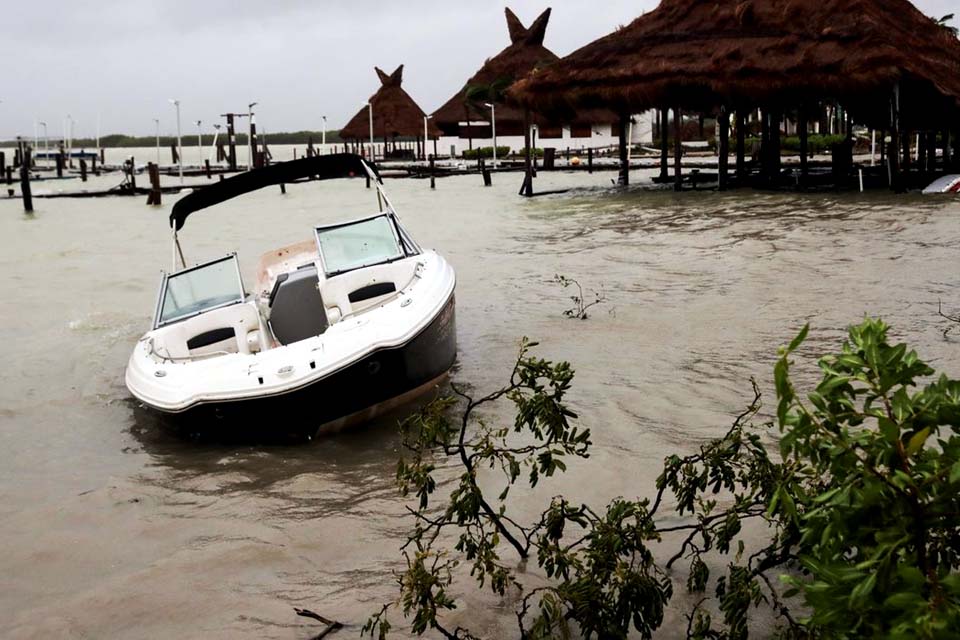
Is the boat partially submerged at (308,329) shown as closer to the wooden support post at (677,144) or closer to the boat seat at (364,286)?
the boat seat at (364,286)

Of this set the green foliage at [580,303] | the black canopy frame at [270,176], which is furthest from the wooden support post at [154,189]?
the black canopy frame at [270,176]

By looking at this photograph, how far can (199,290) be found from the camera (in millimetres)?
8344

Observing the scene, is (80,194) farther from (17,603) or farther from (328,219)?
(17,603)

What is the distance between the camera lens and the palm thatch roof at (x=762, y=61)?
845 inches

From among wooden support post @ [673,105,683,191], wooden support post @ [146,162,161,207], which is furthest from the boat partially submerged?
wooden support post @ [146,162,161,207]

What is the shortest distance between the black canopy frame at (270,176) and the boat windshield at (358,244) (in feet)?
1.70

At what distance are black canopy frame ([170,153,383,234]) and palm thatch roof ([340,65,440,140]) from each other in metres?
52.9

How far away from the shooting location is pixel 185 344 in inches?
309

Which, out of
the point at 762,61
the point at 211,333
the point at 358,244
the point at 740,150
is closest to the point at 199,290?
the point at 211,333

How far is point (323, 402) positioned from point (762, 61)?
60.9ft

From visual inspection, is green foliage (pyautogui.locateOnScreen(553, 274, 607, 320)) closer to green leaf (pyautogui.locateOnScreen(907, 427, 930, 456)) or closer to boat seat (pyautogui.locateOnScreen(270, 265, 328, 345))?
boat seat (pyautogui.locateOnScreen(270, 265, 328, 345))

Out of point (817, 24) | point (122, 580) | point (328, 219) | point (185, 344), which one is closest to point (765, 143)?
point (817, 24)

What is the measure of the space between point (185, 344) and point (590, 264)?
819cm

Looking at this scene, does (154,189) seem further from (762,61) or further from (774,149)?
(762,61)
